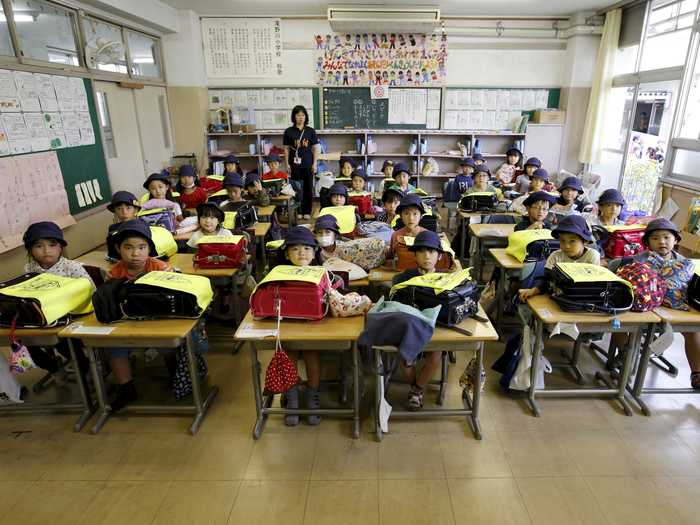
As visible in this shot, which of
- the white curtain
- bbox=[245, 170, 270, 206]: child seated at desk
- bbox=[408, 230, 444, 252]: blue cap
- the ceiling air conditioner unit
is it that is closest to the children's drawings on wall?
the ceiling air conditioner unit

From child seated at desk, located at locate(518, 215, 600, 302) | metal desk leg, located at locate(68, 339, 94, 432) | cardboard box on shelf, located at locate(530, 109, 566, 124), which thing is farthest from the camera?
cardboard box on shelf, located at locate(530, 109, 566, 124)

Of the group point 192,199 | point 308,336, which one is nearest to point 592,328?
point 308,336

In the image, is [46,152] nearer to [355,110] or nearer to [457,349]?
[457,349]

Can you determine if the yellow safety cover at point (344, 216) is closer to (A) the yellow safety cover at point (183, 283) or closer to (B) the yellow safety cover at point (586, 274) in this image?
(A) the yellow safety cover at point (183, 283)

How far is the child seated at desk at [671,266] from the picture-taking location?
2869 millimetres

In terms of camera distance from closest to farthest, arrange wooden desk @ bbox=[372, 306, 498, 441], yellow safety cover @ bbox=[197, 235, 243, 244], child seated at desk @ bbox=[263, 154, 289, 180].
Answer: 1. wooden desk @ bbox=[372, 306, 498, 441]
2. yellow safety cover @ bbox=[197, 235, 243, 244]
3. child seated at desk @ bbox=[263, 154, 289, 180]

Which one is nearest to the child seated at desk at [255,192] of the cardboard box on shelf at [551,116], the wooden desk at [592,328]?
the wooden desk at [592,328]

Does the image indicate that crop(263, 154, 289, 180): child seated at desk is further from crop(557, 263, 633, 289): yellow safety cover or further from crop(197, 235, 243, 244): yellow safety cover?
crop(557, 263, 633, 289): yellow safety cover

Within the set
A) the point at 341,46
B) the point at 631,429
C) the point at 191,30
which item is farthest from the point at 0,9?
the point at 631,429

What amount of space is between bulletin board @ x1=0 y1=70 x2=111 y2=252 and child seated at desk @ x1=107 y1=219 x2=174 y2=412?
2.33 meters

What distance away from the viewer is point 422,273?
2.96m

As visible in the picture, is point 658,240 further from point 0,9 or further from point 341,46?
point 341,46

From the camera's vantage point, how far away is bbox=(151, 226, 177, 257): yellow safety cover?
12.4ft

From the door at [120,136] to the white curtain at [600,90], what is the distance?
25.8 ft
